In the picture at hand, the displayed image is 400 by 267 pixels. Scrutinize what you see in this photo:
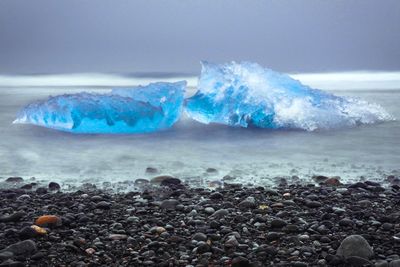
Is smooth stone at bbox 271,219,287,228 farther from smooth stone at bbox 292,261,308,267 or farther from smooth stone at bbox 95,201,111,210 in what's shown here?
smooth stone at bbox 95,201,111,210

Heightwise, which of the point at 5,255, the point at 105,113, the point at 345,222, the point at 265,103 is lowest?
the point at 5,255

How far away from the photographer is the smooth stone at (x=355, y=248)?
2.62 metres

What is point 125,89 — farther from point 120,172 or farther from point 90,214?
point 90,214

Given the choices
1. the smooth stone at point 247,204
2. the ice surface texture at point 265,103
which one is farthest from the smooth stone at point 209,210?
the ice surface texture at point 265,103

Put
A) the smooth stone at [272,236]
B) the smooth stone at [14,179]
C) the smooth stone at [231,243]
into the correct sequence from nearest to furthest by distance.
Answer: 1. the smooth stone at [231,243]
2. the smooth stone at [272,236]
3. the smooth stone at [14,179]

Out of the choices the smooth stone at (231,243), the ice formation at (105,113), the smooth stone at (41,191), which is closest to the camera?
the smooth stone at (231,243)

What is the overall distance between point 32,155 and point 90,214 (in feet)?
8.46

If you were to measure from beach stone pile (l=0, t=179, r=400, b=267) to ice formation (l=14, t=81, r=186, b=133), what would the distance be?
2.90 metres

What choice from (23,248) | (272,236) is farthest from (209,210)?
(23,248)

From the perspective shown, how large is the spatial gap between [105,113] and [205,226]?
413cm

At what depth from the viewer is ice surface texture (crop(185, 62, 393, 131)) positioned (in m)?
7.12

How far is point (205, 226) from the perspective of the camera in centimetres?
306

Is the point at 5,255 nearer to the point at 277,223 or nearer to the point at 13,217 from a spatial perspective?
the point at 13,217

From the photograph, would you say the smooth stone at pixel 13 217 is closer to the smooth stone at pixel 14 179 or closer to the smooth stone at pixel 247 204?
the smooth stone at pixel 14 179
